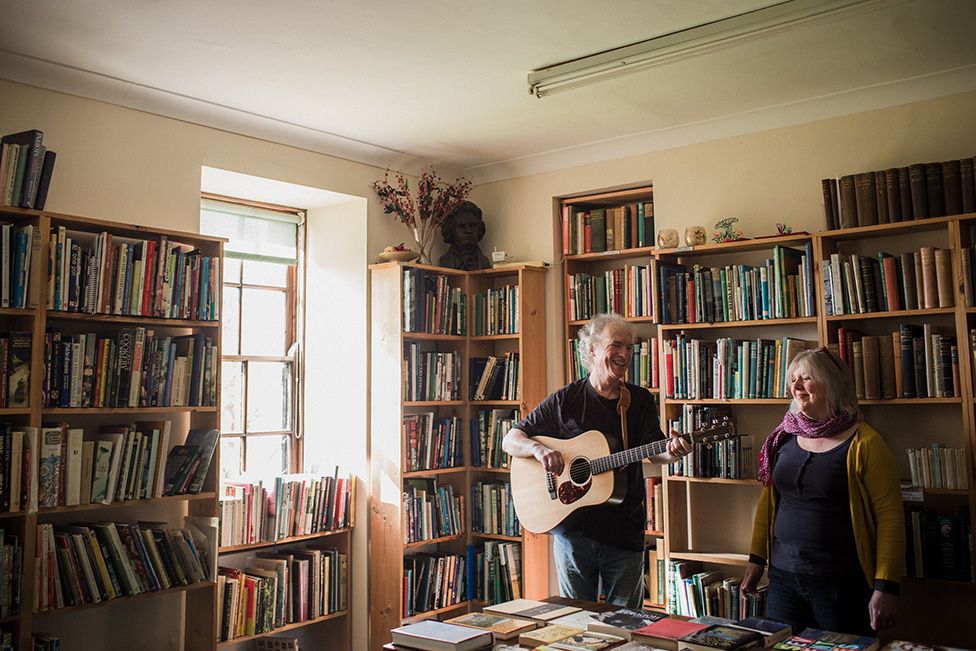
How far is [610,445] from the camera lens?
10.8 feet

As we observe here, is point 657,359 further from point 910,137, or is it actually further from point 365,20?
point 365,20

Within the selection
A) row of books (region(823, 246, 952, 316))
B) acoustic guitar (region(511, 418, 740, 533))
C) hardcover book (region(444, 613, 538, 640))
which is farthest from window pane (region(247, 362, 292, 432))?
row of books (region(823, 246, 952, 316))

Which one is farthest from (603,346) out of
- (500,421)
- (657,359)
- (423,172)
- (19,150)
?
(19,150)

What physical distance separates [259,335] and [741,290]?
97.4 inches

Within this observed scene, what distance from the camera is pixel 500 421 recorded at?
15.5 feet

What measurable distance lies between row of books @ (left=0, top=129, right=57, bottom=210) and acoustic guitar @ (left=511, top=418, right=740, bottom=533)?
2.10 meters

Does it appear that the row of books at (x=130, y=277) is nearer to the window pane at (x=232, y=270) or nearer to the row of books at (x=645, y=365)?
the window pane at (x=232, y=270)

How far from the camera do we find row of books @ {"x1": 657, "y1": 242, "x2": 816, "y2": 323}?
12.5 ft

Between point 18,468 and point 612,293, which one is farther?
point 612,293

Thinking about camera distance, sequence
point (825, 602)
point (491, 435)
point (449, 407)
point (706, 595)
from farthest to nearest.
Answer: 1. point (449, 407)
2. point (491, 435)
3. point (706, 595)
4. point (825, 602)

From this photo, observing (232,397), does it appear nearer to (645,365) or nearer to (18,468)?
(18,468)

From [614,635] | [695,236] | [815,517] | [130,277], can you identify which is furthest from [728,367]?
[130,277]

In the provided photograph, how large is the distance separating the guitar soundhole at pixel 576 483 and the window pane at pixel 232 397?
1861mm

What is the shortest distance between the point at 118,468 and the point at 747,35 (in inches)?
112
